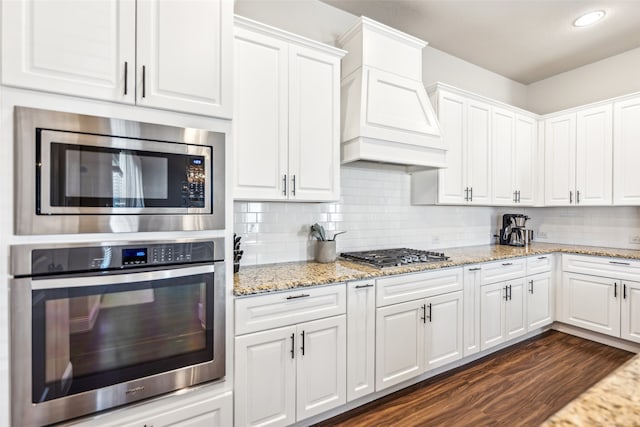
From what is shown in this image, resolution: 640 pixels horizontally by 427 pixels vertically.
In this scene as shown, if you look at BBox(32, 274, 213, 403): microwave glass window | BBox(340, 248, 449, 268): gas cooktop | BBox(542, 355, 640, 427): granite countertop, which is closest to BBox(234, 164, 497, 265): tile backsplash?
BBox(340, 248, 449, 268): gas cooktop

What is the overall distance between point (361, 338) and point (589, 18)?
132 inches

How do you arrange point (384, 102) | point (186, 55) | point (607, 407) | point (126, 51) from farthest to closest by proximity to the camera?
point (384, 102) → point (186, 55) → point (126, 51) → point (607, 407)

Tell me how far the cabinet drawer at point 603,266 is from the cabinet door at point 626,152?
0.62 m

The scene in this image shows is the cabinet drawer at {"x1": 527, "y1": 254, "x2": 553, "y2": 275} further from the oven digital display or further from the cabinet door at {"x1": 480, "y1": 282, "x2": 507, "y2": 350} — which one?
the oven digital display

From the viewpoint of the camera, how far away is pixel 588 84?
3.83 m

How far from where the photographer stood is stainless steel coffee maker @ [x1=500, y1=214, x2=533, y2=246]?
12.5 feet

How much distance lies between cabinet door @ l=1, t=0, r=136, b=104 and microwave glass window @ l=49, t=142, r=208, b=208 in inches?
9.9

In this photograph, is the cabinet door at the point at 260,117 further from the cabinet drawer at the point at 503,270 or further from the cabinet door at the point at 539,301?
the cabinet door at the point at 539,301

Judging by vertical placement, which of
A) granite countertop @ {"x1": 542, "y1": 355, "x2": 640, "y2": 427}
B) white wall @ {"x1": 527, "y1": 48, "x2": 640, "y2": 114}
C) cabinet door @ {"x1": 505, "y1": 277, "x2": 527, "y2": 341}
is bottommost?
cabinet door @ {"x1": 505, "y1": 277, "x2": 527, "y2": 341}

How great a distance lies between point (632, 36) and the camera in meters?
3.21

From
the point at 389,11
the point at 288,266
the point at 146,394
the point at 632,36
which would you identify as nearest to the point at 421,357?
the point at 288,266

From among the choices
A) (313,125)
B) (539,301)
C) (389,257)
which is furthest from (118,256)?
(539,301)

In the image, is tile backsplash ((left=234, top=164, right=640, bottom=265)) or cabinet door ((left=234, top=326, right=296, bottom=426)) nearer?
cabinet door ((left=234, top=326, right=296, bottom=426))

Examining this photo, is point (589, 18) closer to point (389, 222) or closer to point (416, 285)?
point (389, 222)
